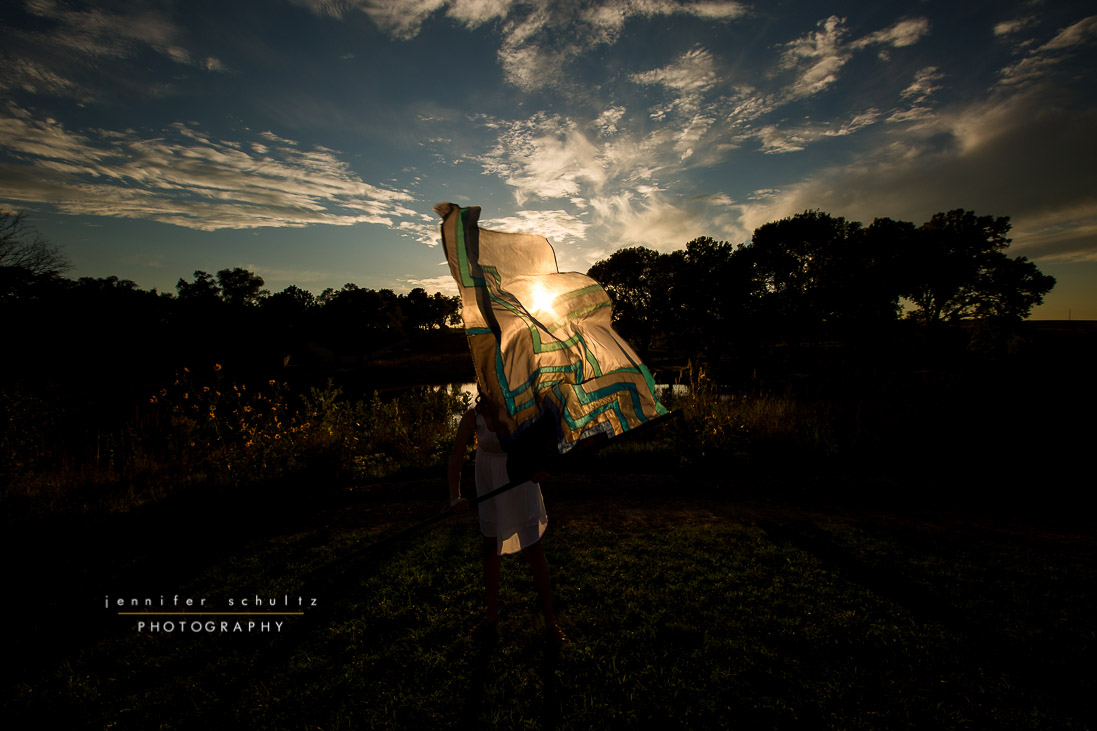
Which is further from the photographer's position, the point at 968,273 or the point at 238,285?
the point at 238,285

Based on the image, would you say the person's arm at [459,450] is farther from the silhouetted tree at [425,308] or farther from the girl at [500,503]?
the silhouetted tree at [425,308]

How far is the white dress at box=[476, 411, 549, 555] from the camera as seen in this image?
2.98m

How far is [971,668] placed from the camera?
9.43 feet

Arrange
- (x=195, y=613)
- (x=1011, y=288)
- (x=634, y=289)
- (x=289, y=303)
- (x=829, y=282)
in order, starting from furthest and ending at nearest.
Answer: (x=289, y=303), (x=634, y=289), (x=829, y=282), (x=1011, y=288), (x=195, y=613)

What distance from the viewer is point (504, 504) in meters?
3.00

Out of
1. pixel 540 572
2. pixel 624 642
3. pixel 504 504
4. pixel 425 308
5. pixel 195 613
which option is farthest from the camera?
pixel 425 308

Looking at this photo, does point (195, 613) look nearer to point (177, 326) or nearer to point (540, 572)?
point (540, 572)

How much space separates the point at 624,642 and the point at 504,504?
4.83 ft

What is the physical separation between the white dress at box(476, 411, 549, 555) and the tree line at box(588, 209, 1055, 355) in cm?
2629

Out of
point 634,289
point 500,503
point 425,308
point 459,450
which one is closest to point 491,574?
point 500,503

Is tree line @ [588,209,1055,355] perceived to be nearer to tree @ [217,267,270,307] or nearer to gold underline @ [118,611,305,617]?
gold underline @ [118,611,305,617]

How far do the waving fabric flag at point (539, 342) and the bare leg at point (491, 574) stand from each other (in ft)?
4.08

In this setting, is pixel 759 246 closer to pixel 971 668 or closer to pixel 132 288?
pixel 971 668

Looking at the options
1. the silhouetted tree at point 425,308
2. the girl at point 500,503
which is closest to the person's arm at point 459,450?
the girl at point 500,503
